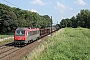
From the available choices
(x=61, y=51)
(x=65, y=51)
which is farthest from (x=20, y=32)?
(x=65, y=51)

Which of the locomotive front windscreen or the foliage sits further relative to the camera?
the locomotive front windscreen

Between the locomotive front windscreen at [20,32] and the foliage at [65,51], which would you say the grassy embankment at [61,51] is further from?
the locomotive front windscreen at [20,32]

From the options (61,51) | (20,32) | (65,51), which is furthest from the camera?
(20,32)

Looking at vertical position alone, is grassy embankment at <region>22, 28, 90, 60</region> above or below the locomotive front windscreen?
below

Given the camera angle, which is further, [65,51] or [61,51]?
[61,51]

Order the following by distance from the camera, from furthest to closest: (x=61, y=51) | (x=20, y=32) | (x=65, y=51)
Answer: (x=20, y=32), (x=61, y=51), (x=65, y=51)

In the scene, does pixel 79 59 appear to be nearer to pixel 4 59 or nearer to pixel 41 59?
pixel 41 59

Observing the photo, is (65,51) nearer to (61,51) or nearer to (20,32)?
(61,51)

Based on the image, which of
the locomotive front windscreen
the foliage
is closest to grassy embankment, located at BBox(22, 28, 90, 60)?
the foliage

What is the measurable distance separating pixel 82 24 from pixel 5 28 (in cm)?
5493

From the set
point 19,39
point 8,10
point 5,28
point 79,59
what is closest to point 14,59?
point 79,59

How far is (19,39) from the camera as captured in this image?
29609 millimetres

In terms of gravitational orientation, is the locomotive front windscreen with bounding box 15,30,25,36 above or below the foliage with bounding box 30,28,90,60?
above

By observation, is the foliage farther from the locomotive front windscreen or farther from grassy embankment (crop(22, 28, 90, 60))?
the locomotive front windscreen
